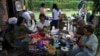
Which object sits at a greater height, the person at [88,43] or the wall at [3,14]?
the person at [88,43]

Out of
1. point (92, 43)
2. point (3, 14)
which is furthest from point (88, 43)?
point (3, 14)

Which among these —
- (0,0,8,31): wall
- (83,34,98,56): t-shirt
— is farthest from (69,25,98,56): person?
(0,0,8,31): wall

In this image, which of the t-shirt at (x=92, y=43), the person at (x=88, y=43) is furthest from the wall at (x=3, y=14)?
the t-shirt at (x=92, y=43)

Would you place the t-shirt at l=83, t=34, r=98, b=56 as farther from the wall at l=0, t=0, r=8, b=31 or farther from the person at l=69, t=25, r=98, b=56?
the wall at l=0, t=0, r=8, b=31

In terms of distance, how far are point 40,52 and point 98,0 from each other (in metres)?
3.86

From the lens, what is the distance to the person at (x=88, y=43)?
22.6 ft

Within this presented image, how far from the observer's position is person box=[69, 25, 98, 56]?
6.89 meters

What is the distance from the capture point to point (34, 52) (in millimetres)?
8039

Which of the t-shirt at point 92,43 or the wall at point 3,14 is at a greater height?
the t-shirt at point 92,43

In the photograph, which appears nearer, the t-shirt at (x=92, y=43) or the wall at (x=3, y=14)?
the t-shirt at (x=92, y=43)

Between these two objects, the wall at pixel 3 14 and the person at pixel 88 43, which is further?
the wall at pixel 3 14

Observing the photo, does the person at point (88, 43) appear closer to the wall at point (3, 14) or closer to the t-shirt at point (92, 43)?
the t-shirt at point (92, 43)

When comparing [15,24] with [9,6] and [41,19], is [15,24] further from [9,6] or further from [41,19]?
[9,6]

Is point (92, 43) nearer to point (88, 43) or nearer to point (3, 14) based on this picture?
point (88, 43)
